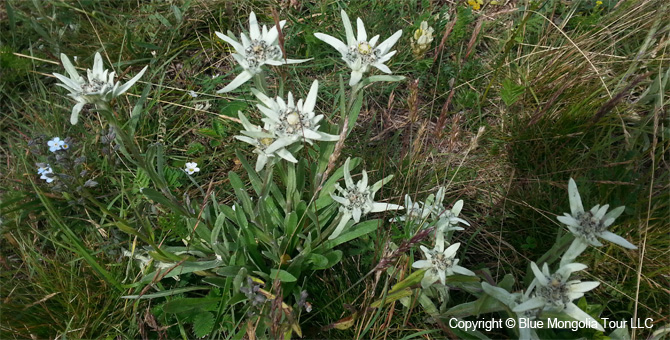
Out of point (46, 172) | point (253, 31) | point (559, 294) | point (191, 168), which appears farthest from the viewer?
point (191, 168)

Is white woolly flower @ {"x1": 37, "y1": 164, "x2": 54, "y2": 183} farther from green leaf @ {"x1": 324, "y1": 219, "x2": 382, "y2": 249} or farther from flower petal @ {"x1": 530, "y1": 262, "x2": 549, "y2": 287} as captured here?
flower petal @ {"x1": 530, "y1": 262, "x2": 549, "y2": 287}

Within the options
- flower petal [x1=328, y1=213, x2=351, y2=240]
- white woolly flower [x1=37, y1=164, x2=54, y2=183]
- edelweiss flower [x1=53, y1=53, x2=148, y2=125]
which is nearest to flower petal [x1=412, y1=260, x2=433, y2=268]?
flower petal [x1=328, y1=213, x2=351, y2=240]

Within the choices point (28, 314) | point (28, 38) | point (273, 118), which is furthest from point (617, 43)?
point (28, 38)

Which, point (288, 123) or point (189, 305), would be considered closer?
point (288, 123)

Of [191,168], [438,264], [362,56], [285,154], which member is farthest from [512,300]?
[191,168]

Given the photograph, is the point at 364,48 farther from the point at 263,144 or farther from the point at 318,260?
the point at 318,260

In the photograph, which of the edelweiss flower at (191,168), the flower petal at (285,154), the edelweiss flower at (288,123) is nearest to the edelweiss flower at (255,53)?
the edelweiss flower at (288,123)

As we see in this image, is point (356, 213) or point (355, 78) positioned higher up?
point (355, 78)

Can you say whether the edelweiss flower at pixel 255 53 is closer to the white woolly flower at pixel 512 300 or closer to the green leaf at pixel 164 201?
the green leaf at pixel 164 201
